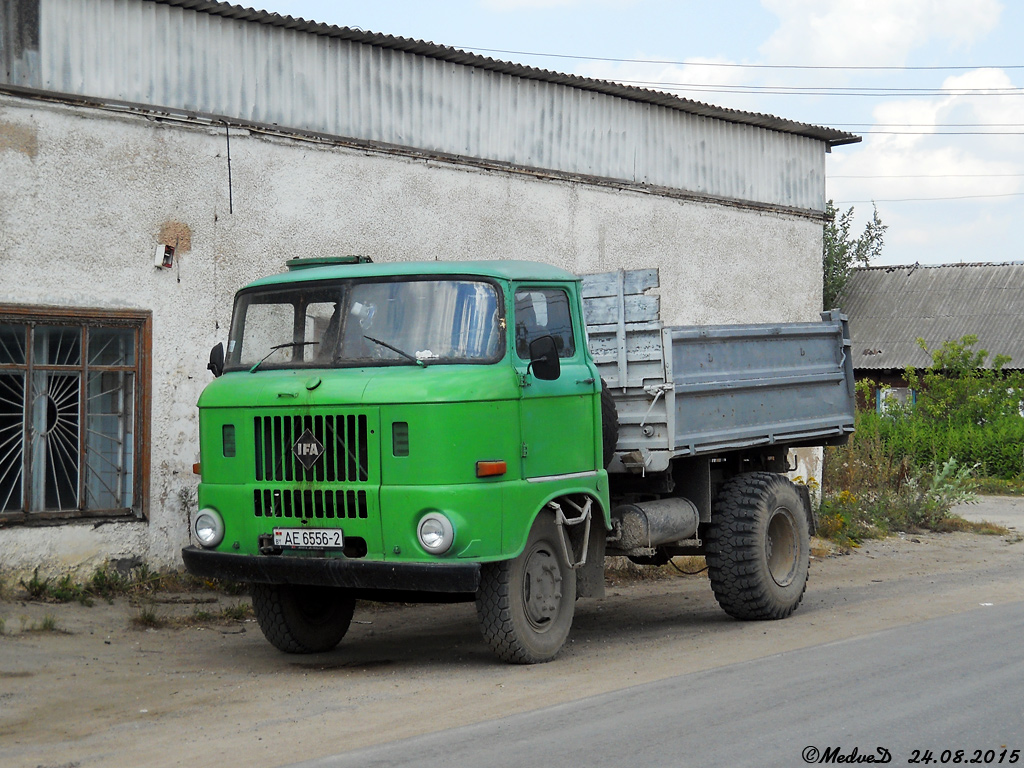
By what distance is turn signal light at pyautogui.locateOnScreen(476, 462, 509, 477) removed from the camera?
6973 mm

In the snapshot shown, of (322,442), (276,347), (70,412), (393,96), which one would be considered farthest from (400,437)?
(393,96)

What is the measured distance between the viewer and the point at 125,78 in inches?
395

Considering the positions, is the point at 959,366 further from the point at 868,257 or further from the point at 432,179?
the point at 432,179

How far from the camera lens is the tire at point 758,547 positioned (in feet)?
30.2

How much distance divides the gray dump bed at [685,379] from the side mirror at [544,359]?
125cm

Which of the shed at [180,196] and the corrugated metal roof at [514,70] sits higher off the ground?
the corrugated metal roof at [514,70]

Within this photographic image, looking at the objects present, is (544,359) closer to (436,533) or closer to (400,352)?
(400,352)

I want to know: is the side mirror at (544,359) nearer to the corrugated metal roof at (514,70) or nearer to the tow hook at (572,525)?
the tow hook at (572,525)

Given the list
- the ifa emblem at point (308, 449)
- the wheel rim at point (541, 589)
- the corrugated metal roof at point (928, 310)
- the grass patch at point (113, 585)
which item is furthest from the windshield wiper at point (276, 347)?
the corrugated metal roof at point (928, 310)

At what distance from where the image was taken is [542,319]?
7.77 meters

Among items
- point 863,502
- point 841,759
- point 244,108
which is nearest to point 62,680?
point 841,759

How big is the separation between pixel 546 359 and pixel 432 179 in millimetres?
5229

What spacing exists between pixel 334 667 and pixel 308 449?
1528mm

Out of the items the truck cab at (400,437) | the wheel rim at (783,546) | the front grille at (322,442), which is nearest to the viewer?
the truck cab at (400,437)
